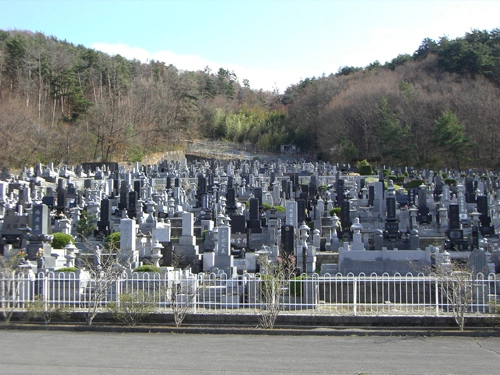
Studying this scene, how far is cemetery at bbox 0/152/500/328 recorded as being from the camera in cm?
1231

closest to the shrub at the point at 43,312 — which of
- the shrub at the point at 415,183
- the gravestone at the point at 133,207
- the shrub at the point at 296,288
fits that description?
the shrub at the point at 296,288

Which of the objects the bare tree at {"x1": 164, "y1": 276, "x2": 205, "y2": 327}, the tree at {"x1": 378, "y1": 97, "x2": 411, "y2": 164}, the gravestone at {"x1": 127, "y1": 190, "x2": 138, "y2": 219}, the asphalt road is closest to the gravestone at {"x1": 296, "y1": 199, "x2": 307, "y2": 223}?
the gravestone at {"x1": 127, "y1": 190, "x2": 138, "y2": 219}

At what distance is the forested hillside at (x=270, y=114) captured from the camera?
5241cm

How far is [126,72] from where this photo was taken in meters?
74.9

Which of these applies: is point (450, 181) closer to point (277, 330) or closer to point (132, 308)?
point (277, 330)

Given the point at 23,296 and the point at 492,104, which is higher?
the point at 492,104

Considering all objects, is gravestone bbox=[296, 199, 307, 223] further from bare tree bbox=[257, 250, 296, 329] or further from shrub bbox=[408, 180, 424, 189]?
shrub bbox=[408, 180, 424, 189]

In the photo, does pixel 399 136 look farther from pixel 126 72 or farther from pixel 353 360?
pixel 353 360

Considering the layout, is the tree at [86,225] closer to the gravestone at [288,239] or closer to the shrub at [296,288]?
the gravestone at [288,239]

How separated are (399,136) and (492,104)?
9233 mm

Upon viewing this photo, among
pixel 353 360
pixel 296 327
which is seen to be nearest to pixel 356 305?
pixel 296 327

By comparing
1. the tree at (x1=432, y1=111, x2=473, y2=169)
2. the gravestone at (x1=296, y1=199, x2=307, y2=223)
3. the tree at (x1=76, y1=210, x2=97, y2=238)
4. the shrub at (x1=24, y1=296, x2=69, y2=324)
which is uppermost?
the tree at (x1=432, y1=111, x2=473, y2=169)

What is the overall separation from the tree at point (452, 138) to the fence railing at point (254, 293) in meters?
38.5

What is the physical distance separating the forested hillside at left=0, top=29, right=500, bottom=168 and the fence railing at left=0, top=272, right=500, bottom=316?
35.1 meters
